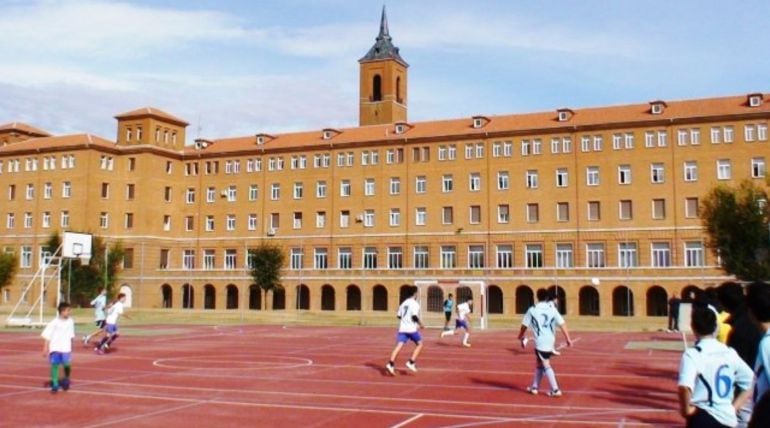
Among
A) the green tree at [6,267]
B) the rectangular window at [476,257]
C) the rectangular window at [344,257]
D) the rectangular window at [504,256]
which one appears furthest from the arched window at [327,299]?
the green tree at [6,267]

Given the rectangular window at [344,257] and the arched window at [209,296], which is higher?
the rectangular window at [344,257]

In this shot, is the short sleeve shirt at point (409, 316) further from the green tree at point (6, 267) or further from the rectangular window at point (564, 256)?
the green tree at point (6, 267)

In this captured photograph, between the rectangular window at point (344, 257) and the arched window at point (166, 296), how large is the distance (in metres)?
17.4

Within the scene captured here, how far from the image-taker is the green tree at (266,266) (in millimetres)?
68250

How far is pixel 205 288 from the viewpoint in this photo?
74812mm

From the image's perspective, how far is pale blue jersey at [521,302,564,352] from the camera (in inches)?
532

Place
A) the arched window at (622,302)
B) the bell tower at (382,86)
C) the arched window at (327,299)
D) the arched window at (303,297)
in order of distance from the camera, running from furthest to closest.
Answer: the bell tower at (382,86) < the arched window at (327,299) < the arched window at (303,297) < the arched window at (622,302)

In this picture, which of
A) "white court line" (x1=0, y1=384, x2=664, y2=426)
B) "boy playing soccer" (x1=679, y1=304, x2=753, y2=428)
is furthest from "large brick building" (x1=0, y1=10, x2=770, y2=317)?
"boy playing soccer" (x1=679, y1=304, x2=753, y2=428)

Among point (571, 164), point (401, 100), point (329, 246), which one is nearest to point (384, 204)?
point (329, 246)

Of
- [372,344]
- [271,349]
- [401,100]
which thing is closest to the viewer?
[271,349]

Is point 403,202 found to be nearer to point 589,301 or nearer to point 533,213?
point 533,213

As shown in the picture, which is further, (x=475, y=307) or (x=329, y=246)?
(x=329, y=246)

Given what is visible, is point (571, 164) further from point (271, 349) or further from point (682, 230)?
point (271, 349)

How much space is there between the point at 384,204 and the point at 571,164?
16716mm
